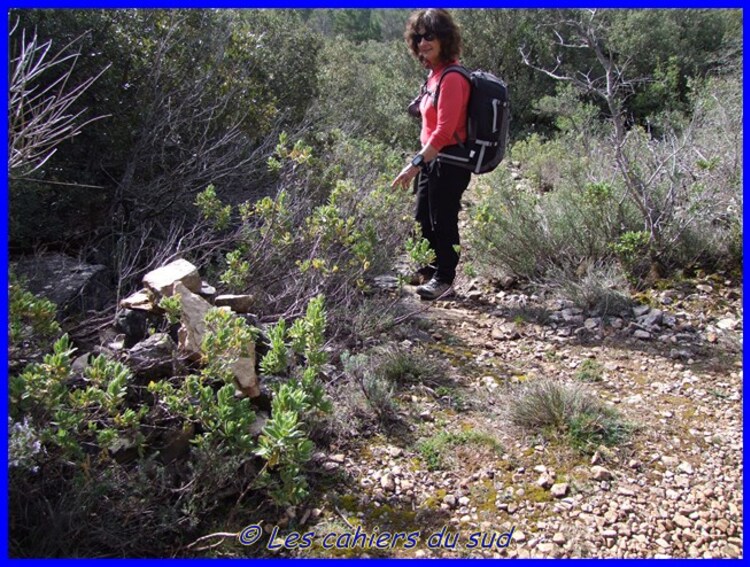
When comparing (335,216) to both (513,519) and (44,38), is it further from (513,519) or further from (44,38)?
(44,38)

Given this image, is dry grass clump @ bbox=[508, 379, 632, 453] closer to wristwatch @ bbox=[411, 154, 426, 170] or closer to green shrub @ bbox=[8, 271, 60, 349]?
wristwatch @ bbox=[411, 154, 426, 170]

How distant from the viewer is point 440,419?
2842 millimetres

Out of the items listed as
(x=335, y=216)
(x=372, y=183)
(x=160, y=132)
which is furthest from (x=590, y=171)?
(x=160, y=132)

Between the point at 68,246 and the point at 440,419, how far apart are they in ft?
8.09

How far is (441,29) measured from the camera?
11.7ft

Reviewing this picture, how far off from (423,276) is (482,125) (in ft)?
4.14

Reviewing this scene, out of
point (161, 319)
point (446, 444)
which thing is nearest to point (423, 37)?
point (161, 319)

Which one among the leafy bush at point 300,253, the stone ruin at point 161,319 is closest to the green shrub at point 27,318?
the stone ruin at point 161,319

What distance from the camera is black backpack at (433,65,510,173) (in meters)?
3.60

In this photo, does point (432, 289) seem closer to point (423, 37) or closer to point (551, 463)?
point (423, 37)

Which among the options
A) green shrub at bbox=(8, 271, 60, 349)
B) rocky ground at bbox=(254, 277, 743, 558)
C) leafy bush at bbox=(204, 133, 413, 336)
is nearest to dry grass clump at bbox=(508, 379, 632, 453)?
rocky ground at bbox=(254, 277, 743, 558)

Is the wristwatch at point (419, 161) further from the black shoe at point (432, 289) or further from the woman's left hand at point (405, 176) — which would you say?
the black shoe at point (432, 289)

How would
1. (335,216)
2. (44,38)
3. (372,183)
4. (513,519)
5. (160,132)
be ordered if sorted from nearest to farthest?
(513,519), (335,216), (44,38), (160,132), (372,183)

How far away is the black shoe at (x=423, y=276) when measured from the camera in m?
4.46
